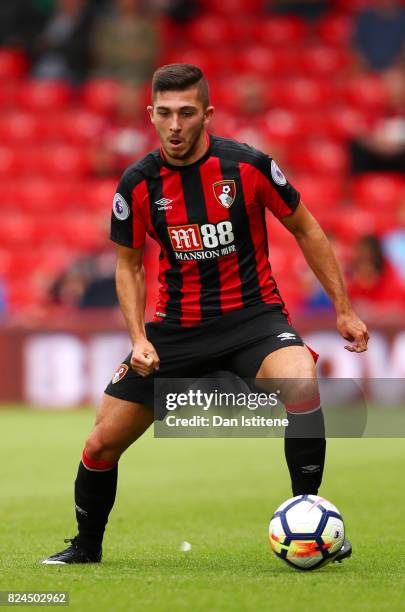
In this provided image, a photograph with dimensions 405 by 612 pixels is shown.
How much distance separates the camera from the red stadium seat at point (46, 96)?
64.5 feet

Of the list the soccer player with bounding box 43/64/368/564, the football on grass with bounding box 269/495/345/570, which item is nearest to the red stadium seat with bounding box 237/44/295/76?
the soccer player with bounding box 43/64/368/564

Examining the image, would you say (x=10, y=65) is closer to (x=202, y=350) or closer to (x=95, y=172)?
(x=95, y=172)

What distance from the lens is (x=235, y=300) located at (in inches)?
230

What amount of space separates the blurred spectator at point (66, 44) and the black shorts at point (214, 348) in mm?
14066

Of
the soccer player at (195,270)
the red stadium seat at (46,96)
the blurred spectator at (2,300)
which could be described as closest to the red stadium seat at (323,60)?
the red stadium seat at (46,96)

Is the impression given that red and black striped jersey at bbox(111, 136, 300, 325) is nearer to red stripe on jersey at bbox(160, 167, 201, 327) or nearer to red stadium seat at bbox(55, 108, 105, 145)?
red stripe on jersey at bbox(160, 167, 201, 327)

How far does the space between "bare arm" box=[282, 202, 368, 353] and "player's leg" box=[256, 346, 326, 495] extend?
251 millimetres

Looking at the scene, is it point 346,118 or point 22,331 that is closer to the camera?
point 22,331

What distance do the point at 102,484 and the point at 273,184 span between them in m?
1.50

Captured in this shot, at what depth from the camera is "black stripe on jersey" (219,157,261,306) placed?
5.79 m

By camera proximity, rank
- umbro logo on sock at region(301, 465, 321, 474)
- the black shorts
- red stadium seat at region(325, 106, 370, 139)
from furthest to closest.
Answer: red stadium seat at region(325, 106, 370, 139) → the black shorts → umbro logo on sock at region(301, 465, 321, 474)

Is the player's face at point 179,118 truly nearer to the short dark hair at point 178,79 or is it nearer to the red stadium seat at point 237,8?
the short dark hair at point 178,79

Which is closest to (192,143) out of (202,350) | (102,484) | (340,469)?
(202,350)

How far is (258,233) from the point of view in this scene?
588 centimetres
